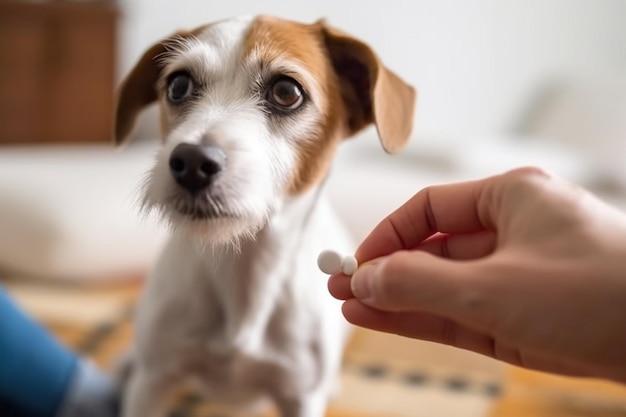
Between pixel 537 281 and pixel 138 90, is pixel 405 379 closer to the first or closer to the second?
pixel 138 90

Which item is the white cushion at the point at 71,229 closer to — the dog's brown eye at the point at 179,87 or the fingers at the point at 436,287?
the dog's brown eye at the point at 179,87

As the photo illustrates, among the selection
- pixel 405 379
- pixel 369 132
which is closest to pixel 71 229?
pixel 369 132

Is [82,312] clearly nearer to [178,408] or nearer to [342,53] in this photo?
[178,408]

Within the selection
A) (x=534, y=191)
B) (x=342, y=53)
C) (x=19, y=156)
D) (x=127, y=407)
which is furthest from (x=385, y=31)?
(x=534, y=191)

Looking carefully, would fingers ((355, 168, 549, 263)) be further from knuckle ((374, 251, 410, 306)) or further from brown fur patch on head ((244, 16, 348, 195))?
brown fur patch on head ((244, 16, 348, 195))

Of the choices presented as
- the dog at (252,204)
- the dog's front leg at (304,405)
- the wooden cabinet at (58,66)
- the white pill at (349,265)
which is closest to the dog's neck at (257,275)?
the dog at (252,204)

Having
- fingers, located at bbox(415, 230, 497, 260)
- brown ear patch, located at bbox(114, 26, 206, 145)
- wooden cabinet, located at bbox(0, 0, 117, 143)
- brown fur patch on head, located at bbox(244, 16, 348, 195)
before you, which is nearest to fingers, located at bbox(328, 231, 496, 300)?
fingers, located at bbox(415, 230, 497, 260)
